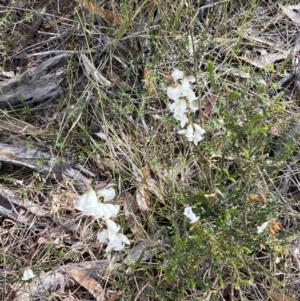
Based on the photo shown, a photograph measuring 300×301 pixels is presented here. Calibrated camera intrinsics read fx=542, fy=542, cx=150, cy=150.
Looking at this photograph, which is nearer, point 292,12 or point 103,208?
point 103,208

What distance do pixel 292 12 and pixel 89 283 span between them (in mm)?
1626

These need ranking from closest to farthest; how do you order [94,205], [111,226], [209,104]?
[94,205], [111,226], [209,104]

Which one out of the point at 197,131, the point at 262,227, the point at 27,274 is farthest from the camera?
the point at 27,274

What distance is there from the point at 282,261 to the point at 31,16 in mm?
1649

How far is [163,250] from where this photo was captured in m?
2.20

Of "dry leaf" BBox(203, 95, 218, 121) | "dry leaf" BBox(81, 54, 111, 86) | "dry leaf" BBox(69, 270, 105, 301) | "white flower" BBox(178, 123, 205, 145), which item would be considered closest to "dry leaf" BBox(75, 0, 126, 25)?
"dry leaf" BBox(81, 54, 111, 86)

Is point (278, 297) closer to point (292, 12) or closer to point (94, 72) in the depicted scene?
point (94, 72)

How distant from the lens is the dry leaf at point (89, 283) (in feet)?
7.26

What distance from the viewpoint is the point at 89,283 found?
2230 mm

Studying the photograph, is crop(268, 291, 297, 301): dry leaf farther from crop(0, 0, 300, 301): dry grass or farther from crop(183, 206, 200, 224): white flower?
crop(183, 206, 200, 224): white flower

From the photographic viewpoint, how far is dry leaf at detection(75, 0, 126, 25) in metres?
2.58

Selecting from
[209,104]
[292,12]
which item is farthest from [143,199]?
[292,12]

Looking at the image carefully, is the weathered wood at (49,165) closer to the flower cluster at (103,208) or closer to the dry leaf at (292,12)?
the flower cluster at (103,208)

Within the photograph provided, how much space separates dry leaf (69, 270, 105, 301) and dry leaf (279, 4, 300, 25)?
1569 mm
